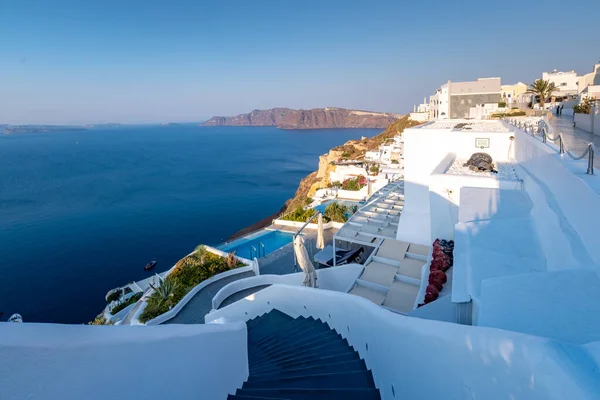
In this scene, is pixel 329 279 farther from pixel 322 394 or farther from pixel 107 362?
pixel 107 362

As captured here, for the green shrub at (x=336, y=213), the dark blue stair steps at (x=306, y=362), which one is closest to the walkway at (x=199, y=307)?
the dark blue stair steps at (x=306, y=362)

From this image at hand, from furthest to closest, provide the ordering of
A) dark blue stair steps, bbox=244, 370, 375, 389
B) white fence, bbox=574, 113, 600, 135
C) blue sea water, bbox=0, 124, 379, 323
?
blue sea water, bbox=0, 124, 379, 323
white fence, bbox=574, 113, 600, 135
dark blue stair steps, bbox=244, 370, 375, 389

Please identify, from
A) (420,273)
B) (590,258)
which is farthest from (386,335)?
(420,273)

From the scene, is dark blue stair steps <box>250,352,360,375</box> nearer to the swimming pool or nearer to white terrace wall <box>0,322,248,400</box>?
white terrace wall <box>0,322,248,400</box>

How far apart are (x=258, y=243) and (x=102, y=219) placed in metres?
34.0

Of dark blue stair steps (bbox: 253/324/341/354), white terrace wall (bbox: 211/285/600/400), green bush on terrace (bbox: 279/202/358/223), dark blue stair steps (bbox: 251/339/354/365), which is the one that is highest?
white terrace wall (bbox: 211/285/600/400)

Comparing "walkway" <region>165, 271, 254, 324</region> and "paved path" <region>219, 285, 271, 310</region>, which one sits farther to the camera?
"paved path" <region>219, 285, 271, 310</region>

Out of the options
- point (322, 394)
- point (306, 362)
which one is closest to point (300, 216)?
point (306, 362)

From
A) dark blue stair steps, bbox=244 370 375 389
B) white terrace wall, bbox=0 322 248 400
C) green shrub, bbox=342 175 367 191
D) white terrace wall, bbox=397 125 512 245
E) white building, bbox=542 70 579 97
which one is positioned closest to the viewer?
white terrace wall, bbox=0 322 248 400

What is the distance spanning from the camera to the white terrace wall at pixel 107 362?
60.6 inches

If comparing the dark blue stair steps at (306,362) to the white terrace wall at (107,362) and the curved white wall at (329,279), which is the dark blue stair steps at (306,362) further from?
the curved white wall at (329,279)

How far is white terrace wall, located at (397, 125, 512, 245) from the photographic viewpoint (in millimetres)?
9945

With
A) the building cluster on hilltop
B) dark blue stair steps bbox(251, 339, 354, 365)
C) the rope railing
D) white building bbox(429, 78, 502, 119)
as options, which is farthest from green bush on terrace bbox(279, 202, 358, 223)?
white building bbox(429, 78, 502, 119)

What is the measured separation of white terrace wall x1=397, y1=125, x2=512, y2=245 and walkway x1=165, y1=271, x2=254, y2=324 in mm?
5968
